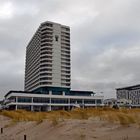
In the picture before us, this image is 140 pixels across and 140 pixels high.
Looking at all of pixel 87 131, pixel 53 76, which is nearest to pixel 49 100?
pixel 53 76

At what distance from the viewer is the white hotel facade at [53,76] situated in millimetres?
134750

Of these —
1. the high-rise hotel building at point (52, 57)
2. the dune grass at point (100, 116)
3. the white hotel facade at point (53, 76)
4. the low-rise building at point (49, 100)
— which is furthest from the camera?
the high-rise hotel building at point (52, 57)

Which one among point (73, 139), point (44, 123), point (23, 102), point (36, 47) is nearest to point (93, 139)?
point (73, 139)

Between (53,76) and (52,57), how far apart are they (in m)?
9.08

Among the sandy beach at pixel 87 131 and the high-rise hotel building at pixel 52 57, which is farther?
the high-rise hotel building at pixel 52 57

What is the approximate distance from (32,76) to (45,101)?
99.9 feet

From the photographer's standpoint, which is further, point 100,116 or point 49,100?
point 49,100

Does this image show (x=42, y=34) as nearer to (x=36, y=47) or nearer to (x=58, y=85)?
(x=36, y=47)

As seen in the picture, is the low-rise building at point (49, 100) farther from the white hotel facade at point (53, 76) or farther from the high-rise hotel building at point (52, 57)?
the high-rise hotel building at point (52, 57)

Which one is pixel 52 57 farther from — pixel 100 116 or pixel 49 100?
pixel 100 116

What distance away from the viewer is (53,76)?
14275 centimetres

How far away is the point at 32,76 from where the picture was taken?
162 metres

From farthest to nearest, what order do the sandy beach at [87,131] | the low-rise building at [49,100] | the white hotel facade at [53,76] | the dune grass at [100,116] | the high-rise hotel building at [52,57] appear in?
the high-rise hotel building at [52,57], the white hotel facade at [53,76], the low-rise building at [49,100], the dune grass at [100,116], the sandy beach at [87,131]

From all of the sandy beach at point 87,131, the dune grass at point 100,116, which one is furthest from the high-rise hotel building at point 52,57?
the sandy beach at point 87,131
